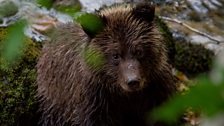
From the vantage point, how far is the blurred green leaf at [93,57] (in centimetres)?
480

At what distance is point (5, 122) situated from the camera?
6.11m

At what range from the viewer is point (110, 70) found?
4.74 m

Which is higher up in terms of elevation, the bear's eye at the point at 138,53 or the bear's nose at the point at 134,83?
the bear's nose at the point at 134,83

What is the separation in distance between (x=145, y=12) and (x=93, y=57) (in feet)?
1.91

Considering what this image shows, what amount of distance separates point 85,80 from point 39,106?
1381mm

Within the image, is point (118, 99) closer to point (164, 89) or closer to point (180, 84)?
point (164, 89)

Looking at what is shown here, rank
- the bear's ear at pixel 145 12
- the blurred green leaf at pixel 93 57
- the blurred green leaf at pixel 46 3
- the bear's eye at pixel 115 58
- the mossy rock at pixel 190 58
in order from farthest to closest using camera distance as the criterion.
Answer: the mossy rock at pixel 190 58
the bear's ear at pixel 145 12
the blurred green leaf at pixel 93 57
the bear's eye at pixel 115 58
the blurred green leaf at pixel 46 3

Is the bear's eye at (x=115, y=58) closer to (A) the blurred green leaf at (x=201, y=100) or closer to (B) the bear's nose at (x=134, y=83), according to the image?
(B) the bear's nose at (x=134, y=83)

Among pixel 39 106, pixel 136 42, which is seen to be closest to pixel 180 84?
pixel 39 106

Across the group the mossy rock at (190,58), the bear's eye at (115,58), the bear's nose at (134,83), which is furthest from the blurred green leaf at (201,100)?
the mossy rock at (190,58)

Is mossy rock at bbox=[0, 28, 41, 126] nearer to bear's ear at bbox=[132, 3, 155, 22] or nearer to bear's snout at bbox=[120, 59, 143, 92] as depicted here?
bear's ear at bbox=[132, 3, 155, 22]

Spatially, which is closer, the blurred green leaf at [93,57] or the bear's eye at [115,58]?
the bear's eye at [115,58]

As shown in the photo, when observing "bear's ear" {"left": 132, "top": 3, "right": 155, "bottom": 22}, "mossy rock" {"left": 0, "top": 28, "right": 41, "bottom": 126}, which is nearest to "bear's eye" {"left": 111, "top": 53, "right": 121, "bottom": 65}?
"bear's ear" {"left": 132, "top": 3, "right": 155, "bottom": 22}

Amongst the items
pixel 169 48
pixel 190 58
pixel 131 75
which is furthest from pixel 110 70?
pixel 190 58
